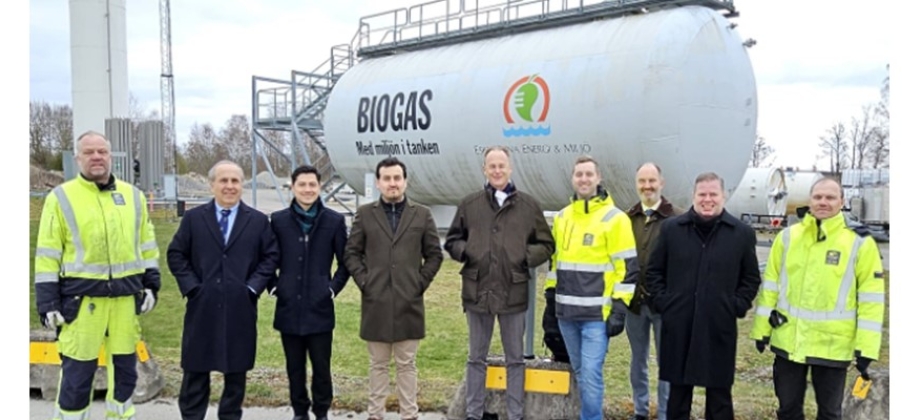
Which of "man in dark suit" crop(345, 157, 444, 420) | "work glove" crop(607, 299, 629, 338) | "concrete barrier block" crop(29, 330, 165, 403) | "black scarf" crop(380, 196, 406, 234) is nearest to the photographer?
"work glove" crop(607, 299, 629, 338)

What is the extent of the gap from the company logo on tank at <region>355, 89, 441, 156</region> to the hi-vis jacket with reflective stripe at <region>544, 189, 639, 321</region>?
8192 millimetres

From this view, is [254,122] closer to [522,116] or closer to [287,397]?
[522,116]

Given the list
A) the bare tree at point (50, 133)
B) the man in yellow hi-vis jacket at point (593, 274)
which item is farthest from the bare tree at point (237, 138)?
the man in yellow hi-vis jacket at point (593, 274)

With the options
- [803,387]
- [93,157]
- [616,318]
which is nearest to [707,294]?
[616,318]

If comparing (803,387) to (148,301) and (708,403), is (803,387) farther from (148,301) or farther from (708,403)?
(148,301)

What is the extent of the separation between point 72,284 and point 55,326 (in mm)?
294

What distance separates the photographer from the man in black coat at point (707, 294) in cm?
424

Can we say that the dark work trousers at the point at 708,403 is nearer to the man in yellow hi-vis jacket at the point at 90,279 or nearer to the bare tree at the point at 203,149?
the man in yellow hi-vis jacket at the point at 90,279

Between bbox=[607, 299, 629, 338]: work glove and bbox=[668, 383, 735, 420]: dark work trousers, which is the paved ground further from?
bbox=[668, 383, 735, 420]: dark work trousers

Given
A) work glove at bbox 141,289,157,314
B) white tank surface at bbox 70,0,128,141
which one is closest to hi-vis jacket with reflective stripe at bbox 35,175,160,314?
work glove at bbox 141,289,157,314

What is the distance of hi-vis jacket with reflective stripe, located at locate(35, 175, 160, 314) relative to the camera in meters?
4.20

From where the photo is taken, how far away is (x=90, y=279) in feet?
14.0

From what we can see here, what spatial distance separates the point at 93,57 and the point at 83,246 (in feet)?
74.5

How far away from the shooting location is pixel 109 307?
438 centimetres
